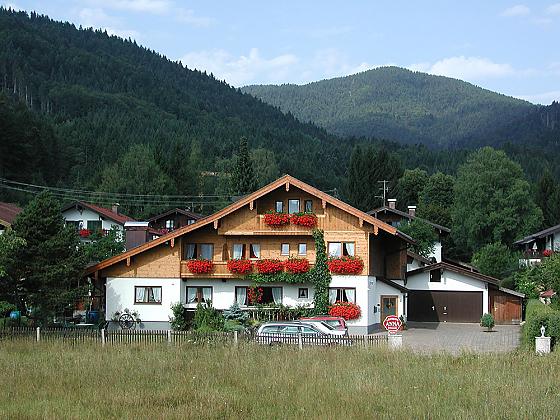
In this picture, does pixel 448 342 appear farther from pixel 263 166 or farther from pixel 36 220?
pixel 263 166

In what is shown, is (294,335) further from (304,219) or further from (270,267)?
(304,219)

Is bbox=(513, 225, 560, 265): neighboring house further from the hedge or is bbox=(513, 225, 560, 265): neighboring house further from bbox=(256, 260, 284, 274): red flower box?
the hedge

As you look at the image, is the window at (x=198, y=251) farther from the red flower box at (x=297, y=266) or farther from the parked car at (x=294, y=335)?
the parked car at (x=294, y=335)

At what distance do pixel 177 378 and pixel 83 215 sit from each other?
5284cm

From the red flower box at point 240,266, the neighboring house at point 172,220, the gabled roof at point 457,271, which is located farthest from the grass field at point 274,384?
the neighboring house at point 172,220

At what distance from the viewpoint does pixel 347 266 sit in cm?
4316

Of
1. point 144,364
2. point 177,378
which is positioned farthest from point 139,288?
point 177,378

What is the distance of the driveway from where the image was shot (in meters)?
34.8

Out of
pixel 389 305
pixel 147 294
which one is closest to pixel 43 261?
pixel 147 294

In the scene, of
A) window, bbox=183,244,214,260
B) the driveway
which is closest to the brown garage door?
the driveway

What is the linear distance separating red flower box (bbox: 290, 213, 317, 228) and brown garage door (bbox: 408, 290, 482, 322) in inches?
529

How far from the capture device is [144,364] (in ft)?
79.4

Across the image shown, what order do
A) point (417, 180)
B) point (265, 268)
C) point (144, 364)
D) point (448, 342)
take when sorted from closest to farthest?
point (144, 364)
point (448, 342)
point (265, 268)
point (417, 180)

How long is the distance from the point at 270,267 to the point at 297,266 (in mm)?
1430
